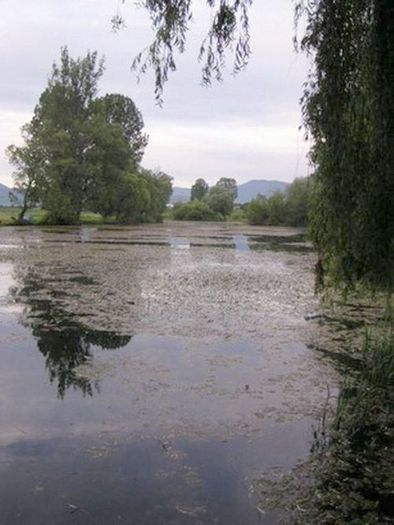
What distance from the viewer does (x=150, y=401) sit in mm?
6625

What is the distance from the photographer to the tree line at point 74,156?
46.8 m

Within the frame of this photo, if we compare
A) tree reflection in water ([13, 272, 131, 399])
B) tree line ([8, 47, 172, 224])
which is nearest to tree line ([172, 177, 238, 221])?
tree line ([8, 47, 172, 224])

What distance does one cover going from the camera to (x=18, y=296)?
13.2 metres

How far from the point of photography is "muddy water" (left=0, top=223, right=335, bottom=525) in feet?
14.7

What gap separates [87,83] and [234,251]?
30544 millimetres

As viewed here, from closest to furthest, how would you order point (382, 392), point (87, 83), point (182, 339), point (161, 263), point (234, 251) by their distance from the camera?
1. point (382, 392)
2. point (182, 339)
3. point (161, 263)
4. point (234, 251)
5. point (87, 83)

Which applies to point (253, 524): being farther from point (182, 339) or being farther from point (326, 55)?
point (182, 339)

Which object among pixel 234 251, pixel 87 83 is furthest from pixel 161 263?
pixel 87 83

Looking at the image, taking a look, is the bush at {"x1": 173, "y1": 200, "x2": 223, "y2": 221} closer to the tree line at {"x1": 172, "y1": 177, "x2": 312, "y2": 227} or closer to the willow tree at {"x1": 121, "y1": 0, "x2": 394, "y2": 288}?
the tree line at {"x1": 172, "y1": 177, "x2": 312, "y2": 227}

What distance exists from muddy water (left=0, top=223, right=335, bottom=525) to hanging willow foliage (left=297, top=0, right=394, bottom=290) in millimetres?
2155

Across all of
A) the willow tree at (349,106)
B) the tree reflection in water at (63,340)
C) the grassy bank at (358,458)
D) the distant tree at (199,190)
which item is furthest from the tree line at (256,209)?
the willow tree at (349,106)

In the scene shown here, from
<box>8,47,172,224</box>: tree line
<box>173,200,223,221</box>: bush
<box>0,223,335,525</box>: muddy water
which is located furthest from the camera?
<box>173,200,223,221</box>: bush

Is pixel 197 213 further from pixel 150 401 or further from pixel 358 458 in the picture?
pixel 358 458

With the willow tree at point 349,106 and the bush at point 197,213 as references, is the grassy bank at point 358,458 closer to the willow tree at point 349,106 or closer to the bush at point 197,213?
the willow tree at point 349,106
